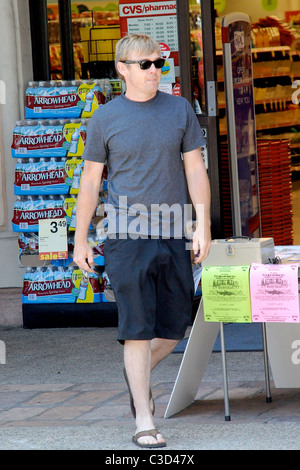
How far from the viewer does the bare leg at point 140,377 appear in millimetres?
4684

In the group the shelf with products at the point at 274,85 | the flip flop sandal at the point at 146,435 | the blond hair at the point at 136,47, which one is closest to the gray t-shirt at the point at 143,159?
the blond hair at the point at 136,47

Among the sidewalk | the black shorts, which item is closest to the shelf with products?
the sidewalk

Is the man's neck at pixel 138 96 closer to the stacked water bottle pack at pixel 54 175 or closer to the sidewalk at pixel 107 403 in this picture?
the sidewalk at pixel 107 403

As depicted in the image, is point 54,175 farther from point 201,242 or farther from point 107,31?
point 201,242

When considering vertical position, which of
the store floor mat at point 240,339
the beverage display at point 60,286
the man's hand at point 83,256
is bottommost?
the store floor mat at point 240,339

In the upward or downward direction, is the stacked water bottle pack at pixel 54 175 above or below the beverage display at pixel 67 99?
below

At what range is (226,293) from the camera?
15.9 ft

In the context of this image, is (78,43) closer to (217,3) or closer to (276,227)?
(276,227)

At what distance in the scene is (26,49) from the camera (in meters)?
7.79

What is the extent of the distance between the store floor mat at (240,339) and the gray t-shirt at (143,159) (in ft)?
6.74

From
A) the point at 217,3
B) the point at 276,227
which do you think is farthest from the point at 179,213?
the point at 217,3

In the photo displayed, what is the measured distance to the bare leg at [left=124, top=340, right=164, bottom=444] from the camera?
4684 millimetres

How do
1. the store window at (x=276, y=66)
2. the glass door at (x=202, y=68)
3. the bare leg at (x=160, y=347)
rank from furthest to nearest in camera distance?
the store window at (x=276, y=66), the glass door at (x=202, y=68), the bare leg at (x=160, y=347)
